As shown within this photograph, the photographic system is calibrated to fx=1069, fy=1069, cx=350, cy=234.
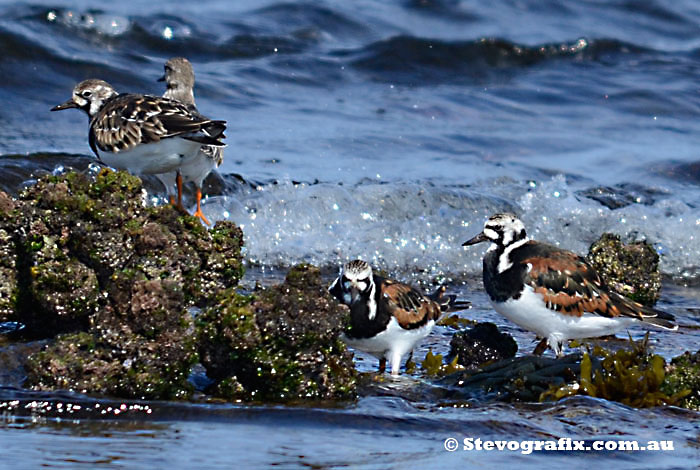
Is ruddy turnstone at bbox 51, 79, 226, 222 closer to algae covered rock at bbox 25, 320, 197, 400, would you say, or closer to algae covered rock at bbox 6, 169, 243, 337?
algae covered rock at bbox 6, 169, 243, 337

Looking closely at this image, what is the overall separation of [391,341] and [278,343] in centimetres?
80

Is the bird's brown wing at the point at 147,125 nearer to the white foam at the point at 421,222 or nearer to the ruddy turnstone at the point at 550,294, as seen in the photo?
the white foam at the point at 421,222

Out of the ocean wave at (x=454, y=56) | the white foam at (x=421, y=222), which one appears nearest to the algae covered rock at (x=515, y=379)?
the white foam at (x=421, y=222)

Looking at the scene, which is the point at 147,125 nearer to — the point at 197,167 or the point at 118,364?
the point at 197,167

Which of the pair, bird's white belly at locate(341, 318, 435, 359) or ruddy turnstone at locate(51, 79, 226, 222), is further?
ruddy turnstone at locate(51, 79, 226, 222)

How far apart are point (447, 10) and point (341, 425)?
10.0 metres

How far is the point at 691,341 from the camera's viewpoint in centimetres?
556

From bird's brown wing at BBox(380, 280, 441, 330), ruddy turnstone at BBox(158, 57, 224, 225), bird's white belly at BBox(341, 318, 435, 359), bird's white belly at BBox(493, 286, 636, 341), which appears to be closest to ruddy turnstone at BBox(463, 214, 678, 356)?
bird's white belly at BBox(493, 286, 636, 341)

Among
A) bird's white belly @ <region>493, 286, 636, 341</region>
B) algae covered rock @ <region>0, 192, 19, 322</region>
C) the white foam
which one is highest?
the white foam

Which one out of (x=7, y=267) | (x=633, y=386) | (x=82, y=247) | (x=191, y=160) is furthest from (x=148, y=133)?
(x=633, y=386)

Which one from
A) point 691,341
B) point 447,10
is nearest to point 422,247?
point 691,341

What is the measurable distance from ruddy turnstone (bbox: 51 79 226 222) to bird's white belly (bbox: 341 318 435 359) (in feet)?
5.61

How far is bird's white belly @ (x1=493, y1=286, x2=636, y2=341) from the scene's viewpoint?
488 centimetres

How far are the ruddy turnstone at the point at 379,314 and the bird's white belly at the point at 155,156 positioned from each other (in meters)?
1.73
